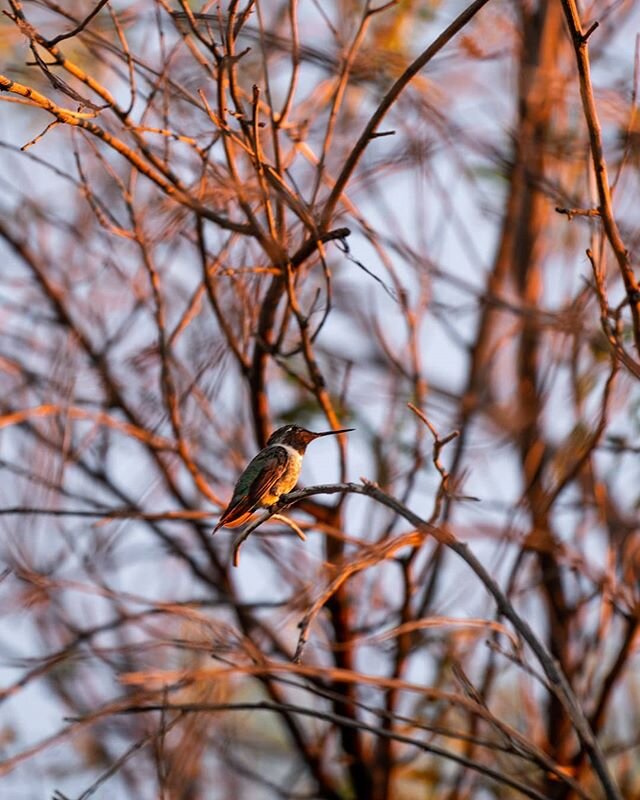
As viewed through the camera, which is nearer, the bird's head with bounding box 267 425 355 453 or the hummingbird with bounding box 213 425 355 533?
the hummingbird with bounding box 213 425 355 533

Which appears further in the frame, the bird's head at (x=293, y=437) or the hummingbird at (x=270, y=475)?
the bird's head at (x=293, y=437)

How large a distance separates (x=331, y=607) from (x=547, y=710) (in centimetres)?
157

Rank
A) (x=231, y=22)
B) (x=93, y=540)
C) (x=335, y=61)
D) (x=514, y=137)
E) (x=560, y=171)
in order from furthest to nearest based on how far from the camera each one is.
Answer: (x=560, y=171) < (x=514, y=137) < (x=93, y=540) < (x=335, y=61) < (x=231, y=22)

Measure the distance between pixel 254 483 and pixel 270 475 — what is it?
0.08 m

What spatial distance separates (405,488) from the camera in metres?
4.25

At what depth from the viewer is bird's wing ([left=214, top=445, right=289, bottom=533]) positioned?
10.2 feet

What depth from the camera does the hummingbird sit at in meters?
3.14

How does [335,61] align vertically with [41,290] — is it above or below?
above

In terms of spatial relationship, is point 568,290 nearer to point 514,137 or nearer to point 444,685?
point 514,137

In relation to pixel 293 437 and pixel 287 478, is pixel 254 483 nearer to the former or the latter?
pixel 287 478

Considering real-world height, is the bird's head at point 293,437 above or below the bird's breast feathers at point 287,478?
above

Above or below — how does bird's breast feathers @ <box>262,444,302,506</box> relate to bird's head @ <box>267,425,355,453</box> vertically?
below

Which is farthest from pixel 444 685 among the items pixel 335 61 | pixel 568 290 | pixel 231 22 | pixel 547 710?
pixel 231 22

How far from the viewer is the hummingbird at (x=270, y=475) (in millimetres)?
3137
